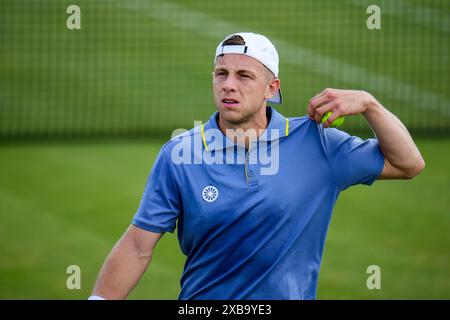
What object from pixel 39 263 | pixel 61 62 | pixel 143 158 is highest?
pixel 61 62

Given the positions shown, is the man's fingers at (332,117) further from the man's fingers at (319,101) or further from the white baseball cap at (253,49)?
the white baseball cap at (253,49)

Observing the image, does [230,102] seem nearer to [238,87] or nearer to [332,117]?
[238,87]

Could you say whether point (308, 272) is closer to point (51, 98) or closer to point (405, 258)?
point (405, 258)

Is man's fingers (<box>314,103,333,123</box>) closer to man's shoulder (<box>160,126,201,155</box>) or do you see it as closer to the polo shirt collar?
the polo shirt collar

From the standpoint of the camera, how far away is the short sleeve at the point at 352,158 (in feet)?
24.8

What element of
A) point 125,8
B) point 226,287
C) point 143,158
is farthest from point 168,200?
point 125,8

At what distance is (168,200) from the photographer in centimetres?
739

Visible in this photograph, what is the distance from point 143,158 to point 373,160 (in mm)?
10446

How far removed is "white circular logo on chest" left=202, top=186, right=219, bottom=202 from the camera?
24.3 feet

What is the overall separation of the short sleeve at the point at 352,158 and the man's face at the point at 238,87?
0.59m

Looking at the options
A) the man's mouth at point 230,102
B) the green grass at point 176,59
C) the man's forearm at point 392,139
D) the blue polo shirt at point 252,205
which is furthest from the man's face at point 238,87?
the green grass at point 176,59

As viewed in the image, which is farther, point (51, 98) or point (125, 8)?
point (125, 8)

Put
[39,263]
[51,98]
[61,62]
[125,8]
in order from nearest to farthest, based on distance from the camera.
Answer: [39,263] < [51,98] < [61,62] < [125,8]

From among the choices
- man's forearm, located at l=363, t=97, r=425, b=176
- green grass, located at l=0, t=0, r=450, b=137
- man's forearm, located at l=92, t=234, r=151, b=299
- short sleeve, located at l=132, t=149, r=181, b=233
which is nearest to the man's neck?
short sleeve, located at l=132, t=149, r=181, b=233
